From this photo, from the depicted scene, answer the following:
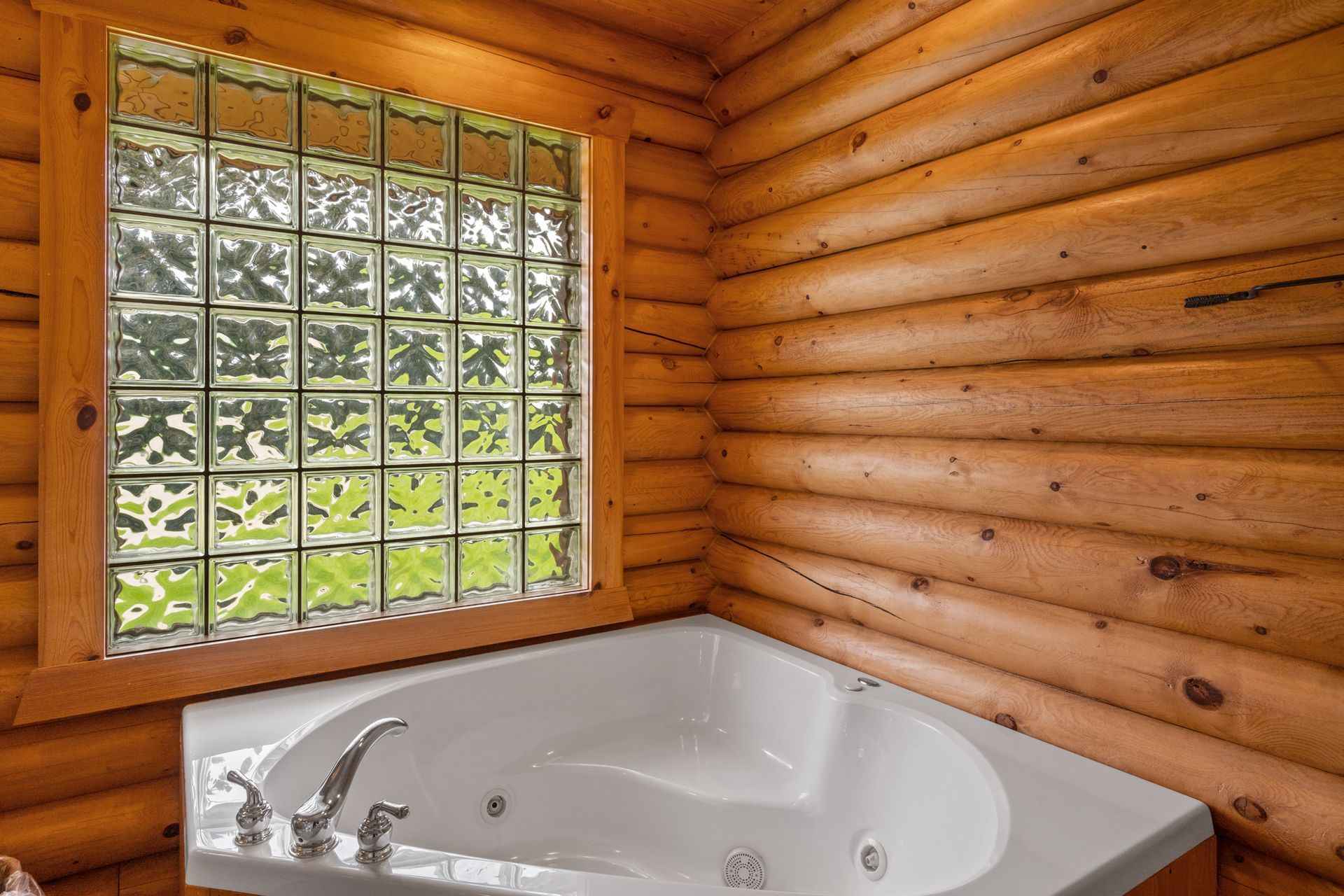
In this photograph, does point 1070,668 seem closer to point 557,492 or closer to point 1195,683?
point 1195,683

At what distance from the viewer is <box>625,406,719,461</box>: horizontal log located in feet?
8.43

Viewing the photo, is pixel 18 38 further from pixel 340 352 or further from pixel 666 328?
pixel 666 328

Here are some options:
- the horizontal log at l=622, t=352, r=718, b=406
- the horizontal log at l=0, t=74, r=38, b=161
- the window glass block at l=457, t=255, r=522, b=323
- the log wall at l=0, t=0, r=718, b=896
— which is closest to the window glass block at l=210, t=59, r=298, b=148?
the log wall at l=0, t=0, r=718, b=896

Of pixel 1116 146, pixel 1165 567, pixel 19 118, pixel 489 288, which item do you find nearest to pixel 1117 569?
pixel 1165 567

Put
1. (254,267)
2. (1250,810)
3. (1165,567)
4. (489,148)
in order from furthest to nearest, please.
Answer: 1. (489,148)
2. (254,267)
3. (1165,567)
4. (1250,810)

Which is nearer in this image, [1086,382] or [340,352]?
[1086,382]

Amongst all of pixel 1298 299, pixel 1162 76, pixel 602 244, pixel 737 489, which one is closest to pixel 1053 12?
pixel 1162 76

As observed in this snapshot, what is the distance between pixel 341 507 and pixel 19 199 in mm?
982

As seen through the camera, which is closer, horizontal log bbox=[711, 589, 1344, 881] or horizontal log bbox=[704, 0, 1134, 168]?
horizontal log bbox=[711, 589, 1344, 881]

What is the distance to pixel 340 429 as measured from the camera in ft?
6.68

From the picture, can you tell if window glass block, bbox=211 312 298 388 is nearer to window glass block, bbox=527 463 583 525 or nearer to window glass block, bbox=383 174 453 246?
window glass block, bbox=383 174 453 246

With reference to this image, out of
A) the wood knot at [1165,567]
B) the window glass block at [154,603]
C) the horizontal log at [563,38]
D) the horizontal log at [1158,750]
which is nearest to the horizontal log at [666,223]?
the horizontal log at [563,38]

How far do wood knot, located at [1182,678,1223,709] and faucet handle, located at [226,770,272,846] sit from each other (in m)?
1.69

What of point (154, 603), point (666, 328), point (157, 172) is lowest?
point (154, 603)
